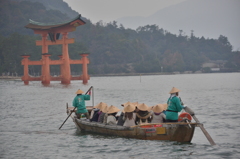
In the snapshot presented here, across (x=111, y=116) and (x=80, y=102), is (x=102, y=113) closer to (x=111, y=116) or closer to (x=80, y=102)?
(x=111, y=116)

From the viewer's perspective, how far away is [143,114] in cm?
1302

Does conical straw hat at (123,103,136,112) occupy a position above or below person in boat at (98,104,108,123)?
above

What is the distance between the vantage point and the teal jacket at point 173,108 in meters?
12.0

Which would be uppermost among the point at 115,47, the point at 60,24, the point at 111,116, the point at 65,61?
the point at 115,47

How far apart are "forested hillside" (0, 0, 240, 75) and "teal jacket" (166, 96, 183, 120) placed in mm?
77532

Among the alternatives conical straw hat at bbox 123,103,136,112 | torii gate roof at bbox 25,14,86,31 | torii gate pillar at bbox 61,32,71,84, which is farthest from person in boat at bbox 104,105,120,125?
torii gate pillar at bbox 61,32,71,84

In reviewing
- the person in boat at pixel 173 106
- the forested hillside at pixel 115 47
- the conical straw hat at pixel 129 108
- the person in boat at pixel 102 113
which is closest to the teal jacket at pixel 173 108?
the person in boat at pixel 173 106

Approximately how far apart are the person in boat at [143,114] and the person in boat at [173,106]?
818mm

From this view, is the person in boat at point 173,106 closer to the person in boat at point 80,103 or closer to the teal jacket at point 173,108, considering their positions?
the teal jacket at point 173,108

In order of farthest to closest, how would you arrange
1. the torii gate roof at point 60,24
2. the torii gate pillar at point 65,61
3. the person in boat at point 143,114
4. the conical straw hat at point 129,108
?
the torii gate pillar at point 65,61 → the torii gate roof at point 60,24 → the person in boat at point 143,114 → the conical straw hat at point 129,108

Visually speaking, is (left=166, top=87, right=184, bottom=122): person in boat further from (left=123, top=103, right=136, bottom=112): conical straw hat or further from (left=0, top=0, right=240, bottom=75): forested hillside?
(left=0, top=0, right=240, bottom=75): forested hillside

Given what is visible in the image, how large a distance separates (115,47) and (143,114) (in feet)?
396

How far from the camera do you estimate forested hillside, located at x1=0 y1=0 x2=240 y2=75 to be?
295 ft

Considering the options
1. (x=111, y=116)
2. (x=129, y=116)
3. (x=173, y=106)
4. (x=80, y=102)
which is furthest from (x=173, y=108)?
(x=80, y=102)
